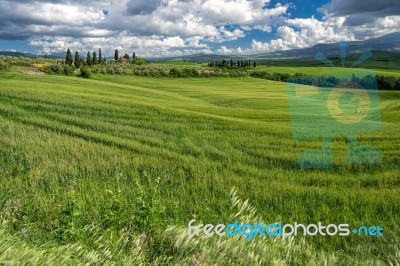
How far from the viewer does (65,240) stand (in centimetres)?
506

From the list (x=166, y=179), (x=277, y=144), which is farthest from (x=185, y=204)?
(x=277, y=144)

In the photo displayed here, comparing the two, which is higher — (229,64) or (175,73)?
(229,64)

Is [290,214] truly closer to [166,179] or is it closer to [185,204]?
[185,204]

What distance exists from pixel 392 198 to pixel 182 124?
9117mm

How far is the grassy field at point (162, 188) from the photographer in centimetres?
500

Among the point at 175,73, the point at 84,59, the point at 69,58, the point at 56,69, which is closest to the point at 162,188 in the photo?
the point at 56,69

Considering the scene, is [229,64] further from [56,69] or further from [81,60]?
[56,69]

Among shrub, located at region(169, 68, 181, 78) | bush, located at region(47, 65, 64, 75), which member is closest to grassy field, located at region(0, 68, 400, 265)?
bush, located at region(47, 65, 64, 75)

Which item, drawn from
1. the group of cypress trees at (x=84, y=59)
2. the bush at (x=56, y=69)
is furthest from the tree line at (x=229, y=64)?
the bush at (x=56, y=69)

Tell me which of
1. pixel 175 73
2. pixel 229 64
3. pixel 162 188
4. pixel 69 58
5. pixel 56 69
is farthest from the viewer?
pixel 229 64

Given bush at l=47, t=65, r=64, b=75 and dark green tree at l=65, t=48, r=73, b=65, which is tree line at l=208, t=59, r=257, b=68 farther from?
bush at l=47, t=65, r=64, b=75

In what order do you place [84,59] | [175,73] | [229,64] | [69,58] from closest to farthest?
1. [175,73]
2. [69,58]
3. [84,59]
4. [229,64]

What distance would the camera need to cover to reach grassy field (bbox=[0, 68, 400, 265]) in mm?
4996

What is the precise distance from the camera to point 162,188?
7668mm
